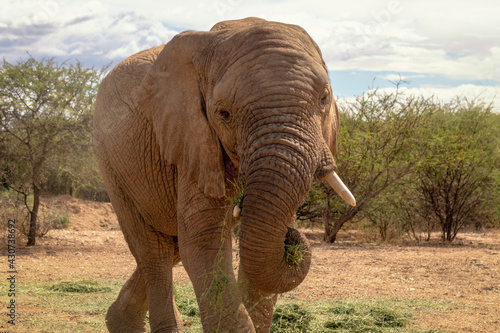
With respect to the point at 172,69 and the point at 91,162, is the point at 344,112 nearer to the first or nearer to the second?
the point at 91,162

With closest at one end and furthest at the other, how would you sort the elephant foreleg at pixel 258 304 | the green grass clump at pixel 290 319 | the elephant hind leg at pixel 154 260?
1. the elephant foreleg at pixel 258 304
2. the elephant hind leg at pixel 154 260
3. the green grass clump at pixel 290 319

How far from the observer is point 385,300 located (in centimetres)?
760

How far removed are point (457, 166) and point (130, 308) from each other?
10.9 meters

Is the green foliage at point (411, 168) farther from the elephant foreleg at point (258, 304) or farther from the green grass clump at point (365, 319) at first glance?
the elephant foreleg at point (258, 304)

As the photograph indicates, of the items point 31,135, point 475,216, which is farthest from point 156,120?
point 475,216

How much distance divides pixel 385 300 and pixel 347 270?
8.41 ft

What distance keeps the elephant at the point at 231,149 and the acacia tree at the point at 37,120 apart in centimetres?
868

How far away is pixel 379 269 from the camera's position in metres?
10.2

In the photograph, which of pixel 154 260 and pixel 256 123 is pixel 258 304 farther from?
pixel 256 123

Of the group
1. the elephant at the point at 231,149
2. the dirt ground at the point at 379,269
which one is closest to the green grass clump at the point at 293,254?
the elephant at the point at 231,149

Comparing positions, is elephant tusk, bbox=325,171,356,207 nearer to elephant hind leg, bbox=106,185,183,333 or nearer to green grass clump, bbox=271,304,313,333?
elephant hind leg, bbox=106,185,183,333

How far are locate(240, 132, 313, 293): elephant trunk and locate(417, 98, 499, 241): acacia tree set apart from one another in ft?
37.5

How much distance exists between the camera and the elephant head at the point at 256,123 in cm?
315

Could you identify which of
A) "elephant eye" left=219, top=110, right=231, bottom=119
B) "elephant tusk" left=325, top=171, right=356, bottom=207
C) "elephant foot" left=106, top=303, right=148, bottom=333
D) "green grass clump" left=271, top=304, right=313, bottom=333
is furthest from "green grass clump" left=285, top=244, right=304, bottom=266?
"elephant foot" left=106, top=303, right=148, bottom=333
